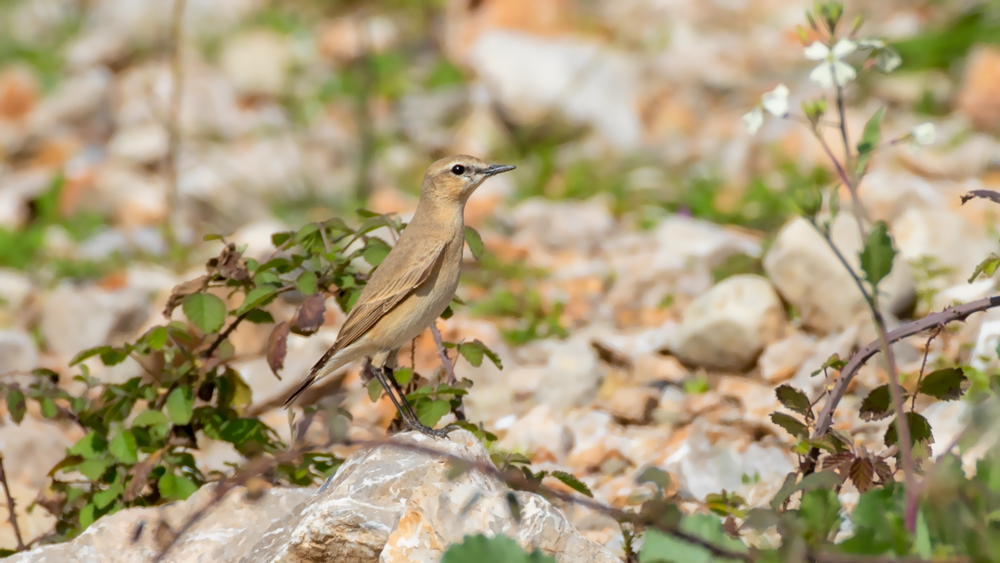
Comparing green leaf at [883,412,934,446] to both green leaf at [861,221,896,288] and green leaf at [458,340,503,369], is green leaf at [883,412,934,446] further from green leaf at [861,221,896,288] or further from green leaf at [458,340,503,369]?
green leaf at [458,340,503,369]

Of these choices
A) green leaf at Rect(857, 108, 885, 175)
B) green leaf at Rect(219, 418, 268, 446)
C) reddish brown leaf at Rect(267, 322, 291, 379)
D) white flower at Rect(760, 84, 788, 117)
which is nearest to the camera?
green leaf at Rect(857, 108, 885, 175)

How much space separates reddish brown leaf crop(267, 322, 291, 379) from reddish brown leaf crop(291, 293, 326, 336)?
4cm

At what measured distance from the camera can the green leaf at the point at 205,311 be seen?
348 cm

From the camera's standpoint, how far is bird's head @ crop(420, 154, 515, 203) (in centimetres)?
418

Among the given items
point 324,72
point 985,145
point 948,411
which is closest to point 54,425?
point 948,411

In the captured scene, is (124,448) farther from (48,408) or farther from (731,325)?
(731,325)

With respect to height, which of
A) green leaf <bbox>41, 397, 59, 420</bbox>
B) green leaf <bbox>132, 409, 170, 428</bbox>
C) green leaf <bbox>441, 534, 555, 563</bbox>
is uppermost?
green leaf <bbox>132, 409, 170, 428</bbox>

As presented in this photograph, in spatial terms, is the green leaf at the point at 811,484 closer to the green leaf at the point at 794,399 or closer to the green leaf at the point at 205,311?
the green leaf at the point at 794,399

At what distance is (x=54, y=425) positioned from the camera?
16.5 feet

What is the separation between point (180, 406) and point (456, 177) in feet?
4.75

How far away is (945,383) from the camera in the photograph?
271 centimetres

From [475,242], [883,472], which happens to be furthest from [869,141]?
[475,242]

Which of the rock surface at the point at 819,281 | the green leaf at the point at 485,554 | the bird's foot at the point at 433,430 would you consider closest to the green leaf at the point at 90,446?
the bird's foot at the point at 433,430

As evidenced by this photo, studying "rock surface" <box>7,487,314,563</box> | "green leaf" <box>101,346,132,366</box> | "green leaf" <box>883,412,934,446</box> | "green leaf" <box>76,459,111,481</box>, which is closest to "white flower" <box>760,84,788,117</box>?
"green leaf" <box>883,412,934,446</box>
